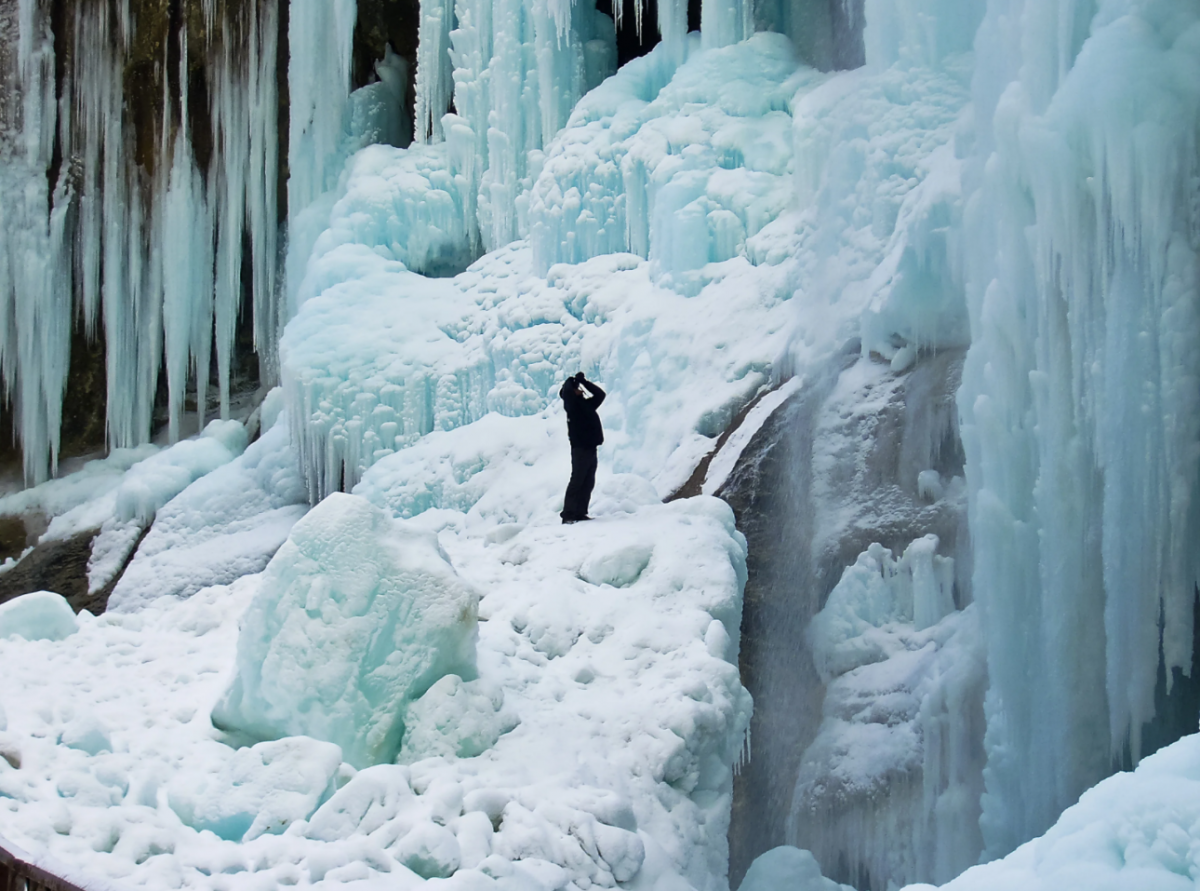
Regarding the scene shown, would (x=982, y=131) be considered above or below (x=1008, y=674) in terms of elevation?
above

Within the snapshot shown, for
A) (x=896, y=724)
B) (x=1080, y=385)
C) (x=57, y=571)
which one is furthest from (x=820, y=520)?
(x=57, y=571)

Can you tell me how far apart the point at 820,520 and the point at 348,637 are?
139 inches

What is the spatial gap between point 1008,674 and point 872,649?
1119 mm

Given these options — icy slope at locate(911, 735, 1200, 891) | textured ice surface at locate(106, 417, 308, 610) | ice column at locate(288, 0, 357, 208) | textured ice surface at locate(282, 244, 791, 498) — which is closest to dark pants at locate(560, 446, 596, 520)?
textured ice surface at locate(282, 244, 791, 498)

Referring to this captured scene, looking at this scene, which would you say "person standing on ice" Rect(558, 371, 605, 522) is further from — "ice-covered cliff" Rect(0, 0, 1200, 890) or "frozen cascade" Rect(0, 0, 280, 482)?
"frozen cascade" Rect(0, 0, 280, 482)

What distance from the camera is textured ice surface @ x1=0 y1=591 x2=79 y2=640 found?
7.15 meters

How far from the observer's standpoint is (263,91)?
662 inches

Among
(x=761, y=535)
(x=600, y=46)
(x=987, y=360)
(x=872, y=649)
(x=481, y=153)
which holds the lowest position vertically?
(x=872, y=649)

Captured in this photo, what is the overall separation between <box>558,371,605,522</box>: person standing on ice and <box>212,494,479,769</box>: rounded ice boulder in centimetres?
165

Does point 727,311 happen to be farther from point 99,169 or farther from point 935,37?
point 99,169

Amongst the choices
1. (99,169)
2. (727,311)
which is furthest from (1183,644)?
(99,169)

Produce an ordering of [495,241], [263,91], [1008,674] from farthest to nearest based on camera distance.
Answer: [263,91] → [495,241] → [1008,674]

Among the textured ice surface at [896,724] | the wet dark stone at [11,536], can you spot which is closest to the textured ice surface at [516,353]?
the textured ice surface at [896,724]

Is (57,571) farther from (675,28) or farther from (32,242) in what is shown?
(675,28)
